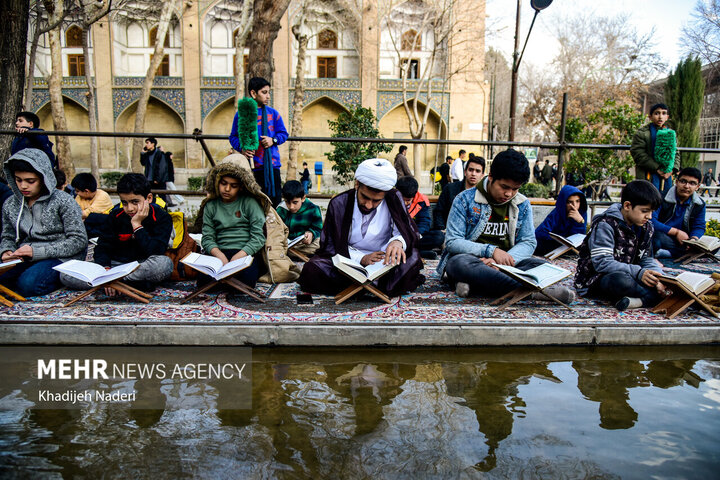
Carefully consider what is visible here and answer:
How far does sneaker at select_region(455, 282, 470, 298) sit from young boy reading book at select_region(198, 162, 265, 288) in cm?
180

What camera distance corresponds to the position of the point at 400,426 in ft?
8.68

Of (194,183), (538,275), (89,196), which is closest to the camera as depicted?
(538,275)

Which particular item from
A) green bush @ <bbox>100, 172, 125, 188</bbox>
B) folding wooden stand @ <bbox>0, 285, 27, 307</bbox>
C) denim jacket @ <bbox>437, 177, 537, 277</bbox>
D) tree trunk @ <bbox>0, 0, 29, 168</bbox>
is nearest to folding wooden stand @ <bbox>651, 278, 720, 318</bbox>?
denim jacket @ <bbox>437, 177, 537, 277</bbox>

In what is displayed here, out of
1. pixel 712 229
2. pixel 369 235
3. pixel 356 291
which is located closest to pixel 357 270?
pixel 356 291

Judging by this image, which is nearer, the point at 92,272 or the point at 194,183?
the point at 92,272

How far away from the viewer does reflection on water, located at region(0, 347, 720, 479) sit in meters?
2.29

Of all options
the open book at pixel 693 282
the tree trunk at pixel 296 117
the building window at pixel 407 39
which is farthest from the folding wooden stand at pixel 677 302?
the building window at pixel 407 39

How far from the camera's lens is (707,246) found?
242 inches

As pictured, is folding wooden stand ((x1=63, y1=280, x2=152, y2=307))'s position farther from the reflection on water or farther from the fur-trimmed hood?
the reflection on water

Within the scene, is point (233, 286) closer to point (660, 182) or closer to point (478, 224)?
point (478, 224)

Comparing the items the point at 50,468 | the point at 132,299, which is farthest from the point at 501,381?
the point at 132,299

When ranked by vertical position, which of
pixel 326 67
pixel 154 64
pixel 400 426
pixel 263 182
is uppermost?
pixel 326 67

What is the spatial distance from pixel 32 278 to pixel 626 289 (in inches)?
196

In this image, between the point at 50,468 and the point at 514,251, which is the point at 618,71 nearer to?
the point at 514,251
